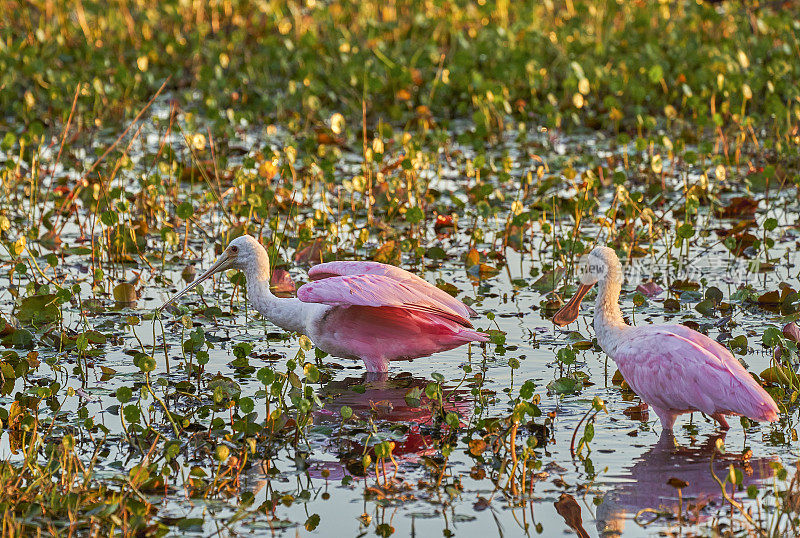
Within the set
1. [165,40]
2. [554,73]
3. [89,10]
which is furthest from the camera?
[89,10]

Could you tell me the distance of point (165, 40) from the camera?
42.4 ft

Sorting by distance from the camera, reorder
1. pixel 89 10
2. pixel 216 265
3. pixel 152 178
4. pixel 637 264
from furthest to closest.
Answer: pixel 89 10
pixel 152 178
pixel 637 264
pixel 216 265

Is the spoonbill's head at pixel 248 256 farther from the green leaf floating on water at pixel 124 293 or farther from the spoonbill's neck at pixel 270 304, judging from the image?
the green leaf floating on water at pixel 124 293

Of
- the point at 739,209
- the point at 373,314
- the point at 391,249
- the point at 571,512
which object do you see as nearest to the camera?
the point at 571,512

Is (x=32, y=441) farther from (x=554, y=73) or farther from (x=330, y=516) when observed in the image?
(x=554, y=73)

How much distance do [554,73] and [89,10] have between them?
17.9 feet

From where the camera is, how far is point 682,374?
479 cm

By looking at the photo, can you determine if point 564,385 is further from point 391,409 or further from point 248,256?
point 248,256

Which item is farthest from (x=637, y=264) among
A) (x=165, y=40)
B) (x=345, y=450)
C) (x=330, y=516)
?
(x=165, y=40)

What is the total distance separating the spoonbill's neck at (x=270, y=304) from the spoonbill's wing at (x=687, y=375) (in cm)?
156

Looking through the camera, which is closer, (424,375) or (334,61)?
(424,375)

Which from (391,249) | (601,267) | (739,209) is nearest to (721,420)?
(601,267)

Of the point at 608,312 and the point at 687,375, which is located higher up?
the point at 608,312

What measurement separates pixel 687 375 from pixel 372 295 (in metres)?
1.39
